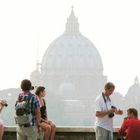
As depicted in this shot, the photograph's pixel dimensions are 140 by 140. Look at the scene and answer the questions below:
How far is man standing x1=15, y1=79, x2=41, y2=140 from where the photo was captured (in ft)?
35.8

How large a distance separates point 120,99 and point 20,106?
12944 cm

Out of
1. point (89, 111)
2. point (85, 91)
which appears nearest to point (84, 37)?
point (85, 91)

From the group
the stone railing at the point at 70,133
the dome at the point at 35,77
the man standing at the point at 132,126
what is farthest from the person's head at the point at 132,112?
the dome at the point at 35,77

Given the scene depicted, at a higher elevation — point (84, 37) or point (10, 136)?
point (84, 37)

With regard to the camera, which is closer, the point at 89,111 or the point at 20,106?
the point at 20,106

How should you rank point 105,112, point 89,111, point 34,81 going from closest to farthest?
point 105,112, point 89,111, point 34,81

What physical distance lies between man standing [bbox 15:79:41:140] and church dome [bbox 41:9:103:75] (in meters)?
139

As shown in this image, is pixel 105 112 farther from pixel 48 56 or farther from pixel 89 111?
pixel 48 56

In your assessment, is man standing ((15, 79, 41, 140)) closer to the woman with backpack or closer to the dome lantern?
the woman with backpack

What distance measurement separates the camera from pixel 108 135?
12.0 meters

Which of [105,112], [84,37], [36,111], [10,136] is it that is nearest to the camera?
[36,111]

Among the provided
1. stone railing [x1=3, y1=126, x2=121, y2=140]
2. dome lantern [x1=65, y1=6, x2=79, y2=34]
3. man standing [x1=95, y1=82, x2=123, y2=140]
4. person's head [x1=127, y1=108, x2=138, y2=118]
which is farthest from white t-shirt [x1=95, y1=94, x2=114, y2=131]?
dome lantern [x1=65, y1=6, x2=79, y2=34]

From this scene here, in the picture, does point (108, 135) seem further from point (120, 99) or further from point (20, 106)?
point (120, 99)

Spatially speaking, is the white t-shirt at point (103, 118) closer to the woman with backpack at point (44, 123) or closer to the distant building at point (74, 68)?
the woman with backpack at point (44, 123)
